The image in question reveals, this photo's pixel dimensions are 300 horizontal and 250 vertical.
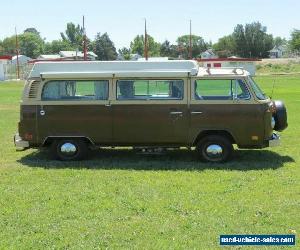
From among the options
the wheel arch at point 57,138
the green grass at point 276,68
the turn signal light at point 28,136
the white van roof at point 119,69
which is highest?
the white van roof at point 119,69

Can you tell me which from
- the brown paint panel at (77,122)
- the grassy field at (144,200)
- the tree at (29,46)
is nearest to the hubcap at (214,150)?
the grassy field at (144,200)

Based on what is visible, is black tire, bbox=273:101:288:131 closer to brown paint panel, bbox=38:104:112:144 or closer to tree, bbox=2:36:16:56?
brown paint panel, bbox=38:104:112:144

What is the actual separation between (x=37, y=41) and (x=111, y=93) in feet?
538

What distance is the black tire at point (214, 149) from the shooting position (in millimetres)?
10523

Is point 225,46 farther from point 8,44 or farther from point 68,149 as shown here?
point 68,149

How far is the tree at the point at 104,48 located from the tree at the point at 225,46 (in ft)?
91.5

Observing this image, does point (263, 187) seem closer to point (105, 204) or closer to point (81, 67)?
point (105, 204)

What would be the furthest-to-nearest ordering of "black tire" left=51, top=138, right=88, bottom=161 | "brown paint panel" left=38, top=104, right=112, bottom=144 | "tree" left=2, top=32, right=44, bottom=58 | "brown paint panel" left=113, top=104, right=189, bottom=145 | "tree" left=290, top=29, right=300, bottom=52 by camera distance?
1. "tree" left=2, top=32, right=44, bottom=58
2. "tree" left=290, top=29, right=300, bottom=52
3. "black tire" left=51, top=138, right=88, bottom=161
4. "brown paint panel" left=38, top=104, right=112, bottom=144
5. "brown paint panel" left=113, top=104, right=189, bottom=145

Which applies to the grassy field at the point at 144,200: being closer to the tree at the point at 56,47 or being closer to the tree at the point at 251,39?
the tree at the point at 251,39

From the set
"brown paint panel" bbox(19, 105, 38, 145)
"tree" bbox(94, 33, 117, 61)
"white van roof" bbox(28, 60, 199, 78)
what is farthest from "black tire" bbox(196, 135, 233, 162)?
"tree" bbox(94, 33, 117, 61)

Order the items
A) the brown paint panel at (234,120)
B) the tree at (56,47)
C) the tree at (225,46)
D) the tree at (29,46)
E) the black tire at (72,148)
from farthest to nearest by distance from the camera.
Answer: the tree at (56,47), the tree at (29,46), the tree at (225,46), the black tire at (72,148), the brown paint panel at (234,120)

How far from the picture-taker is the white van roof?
10508 mm

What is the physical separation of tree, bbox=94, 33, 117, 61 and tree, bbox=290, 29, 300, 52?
49860 millimetres

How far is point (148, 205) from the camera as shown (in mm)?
7457
